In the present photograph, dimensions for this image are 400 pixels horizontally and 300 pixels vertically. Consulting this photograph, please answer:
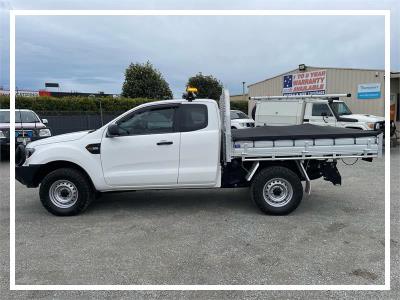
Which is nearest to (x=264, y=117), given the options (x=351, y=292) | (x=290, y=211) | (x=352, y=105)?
(x=352, y=105)

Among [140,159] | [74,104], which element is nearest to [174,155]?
[140,159]

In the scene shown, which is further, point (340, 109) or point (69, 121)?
point (69, 121)

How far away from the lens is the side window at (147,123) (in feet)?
17.8

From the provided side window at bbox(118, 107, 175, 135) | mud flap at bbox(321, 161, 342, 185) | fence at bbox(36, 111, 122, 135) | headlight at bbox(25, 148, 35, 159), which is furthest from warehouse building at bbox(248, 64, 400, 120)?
headlight at bbox(25, 148, 35, 159)

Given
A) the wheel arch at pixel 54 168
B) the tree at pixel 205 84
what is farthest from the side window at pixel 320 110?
the tree at pixel 205 84

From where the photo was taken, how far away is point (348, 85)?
60.4 ft

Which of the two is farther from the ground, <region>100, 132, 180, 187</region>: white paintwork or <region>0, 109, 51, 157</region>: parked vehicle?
<region>0, 109, 51, 157</region>: parked vehicle

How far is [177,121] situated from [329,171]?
2584 millimetres

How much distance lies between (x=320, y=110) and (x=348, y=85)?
6.76 meters

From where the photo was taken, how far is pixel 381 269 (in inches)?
146

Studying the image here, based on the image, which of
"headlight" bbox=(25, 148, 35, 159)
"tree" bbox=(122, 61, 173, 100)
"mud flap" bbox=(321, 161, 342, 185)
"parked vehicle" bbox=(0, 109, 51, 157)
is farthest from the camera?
"tree" bbox=(122, 61, 173, 100)

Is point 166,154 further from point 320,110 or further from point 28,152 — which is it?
point 320,110

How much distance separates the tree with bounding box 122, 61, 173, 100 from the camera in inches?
987

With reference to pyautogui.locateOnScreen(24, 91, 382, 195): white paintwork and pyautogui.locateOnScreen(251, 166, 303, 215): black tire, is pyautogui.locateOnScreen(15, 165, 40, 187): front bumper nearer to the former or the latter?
pyautogui.locateOnScreen(24, 91, 382, 195): white paintwork
